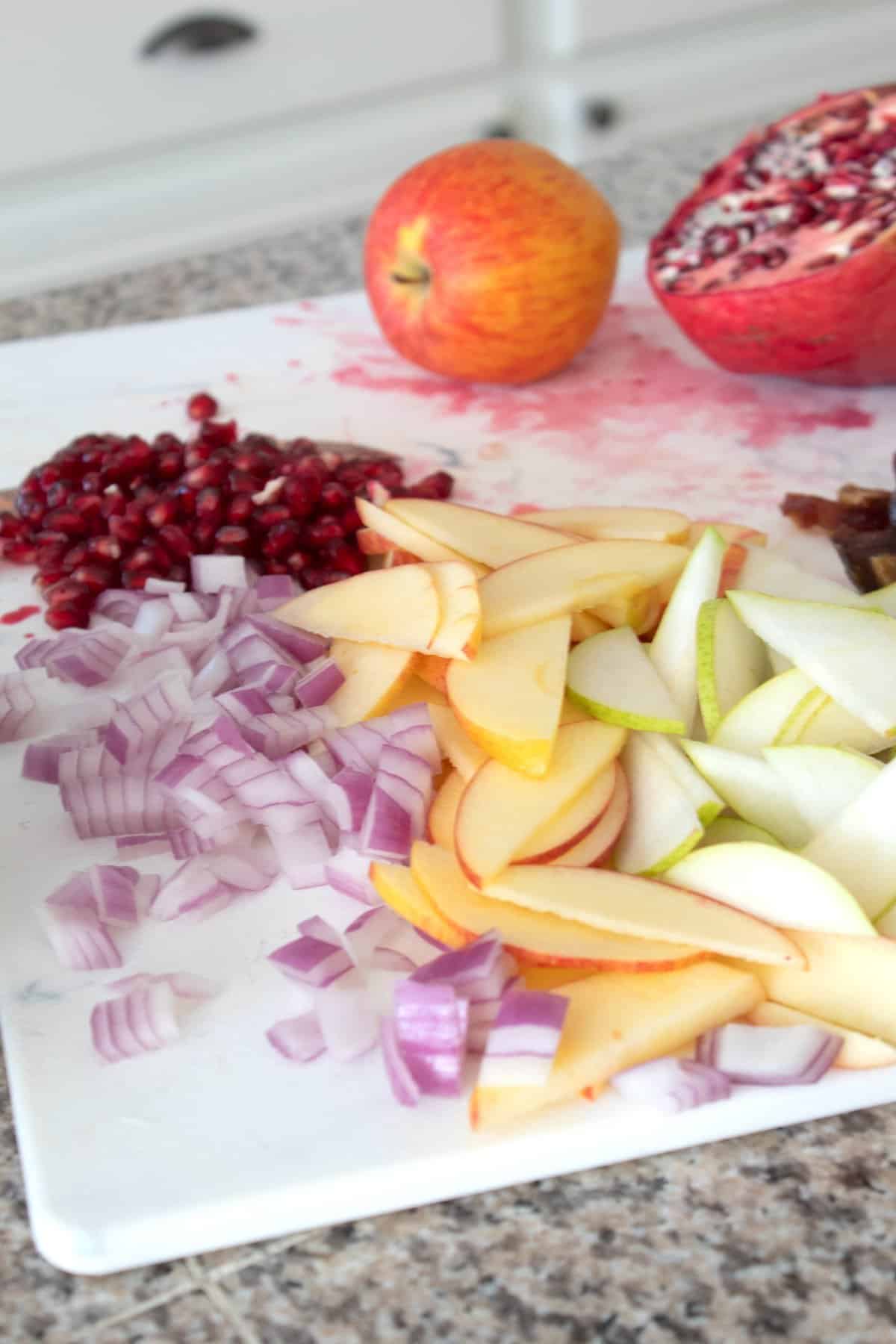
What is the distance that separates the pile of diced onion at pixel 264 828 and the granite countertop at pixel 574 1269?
0.18ft

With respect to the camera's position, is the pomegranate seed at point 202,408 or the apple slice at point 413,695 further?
the pomegranate seed at point 202,408

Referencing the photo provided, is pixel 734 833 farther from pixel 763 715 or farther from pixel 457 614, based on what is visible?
pixel 457 614

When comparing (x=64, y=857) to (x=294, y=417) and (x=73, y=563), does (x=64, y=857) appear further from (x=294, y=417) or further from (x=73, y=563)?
(x=294, y=417)

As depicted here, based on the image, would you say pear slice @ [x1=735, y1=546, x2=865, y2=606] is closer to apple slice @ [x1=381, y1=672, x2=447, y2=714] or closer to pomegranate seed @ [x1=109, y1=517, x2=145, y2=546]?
apple slice @ [x1=381, y1=672, x2=447, y2=714]

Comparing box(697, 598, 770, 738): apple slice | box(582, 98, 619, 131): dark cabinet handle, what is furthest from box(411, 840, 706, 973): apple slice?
box(582, 98, 619, 131): dark cabinet handle

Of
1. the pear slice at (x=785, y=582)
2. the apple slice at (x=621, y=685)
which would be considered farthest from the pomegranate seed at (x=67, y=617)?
the pear slice at (x=785, y=582)

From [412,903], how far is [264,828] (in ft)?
0.57

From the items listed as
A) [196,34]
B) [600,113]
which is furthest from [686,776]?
[600,113]

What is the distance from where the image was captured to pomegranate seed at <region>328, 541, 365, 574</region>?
4.70ft

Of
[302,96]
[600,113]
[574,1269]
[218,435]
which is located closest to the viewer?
[574,1269]

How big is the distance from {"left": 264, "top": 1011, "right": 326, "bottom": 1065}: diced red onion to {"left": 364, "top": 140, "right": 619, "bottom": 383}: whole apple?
977mm

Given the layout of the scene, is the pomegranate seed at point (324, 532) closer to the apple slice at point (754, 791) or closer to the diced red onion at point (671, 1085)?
the apple slice at point (754, 791)

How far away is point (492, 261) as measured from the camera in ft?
5.47

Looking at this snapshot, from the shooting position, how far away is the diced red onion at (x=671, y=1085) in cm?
88
